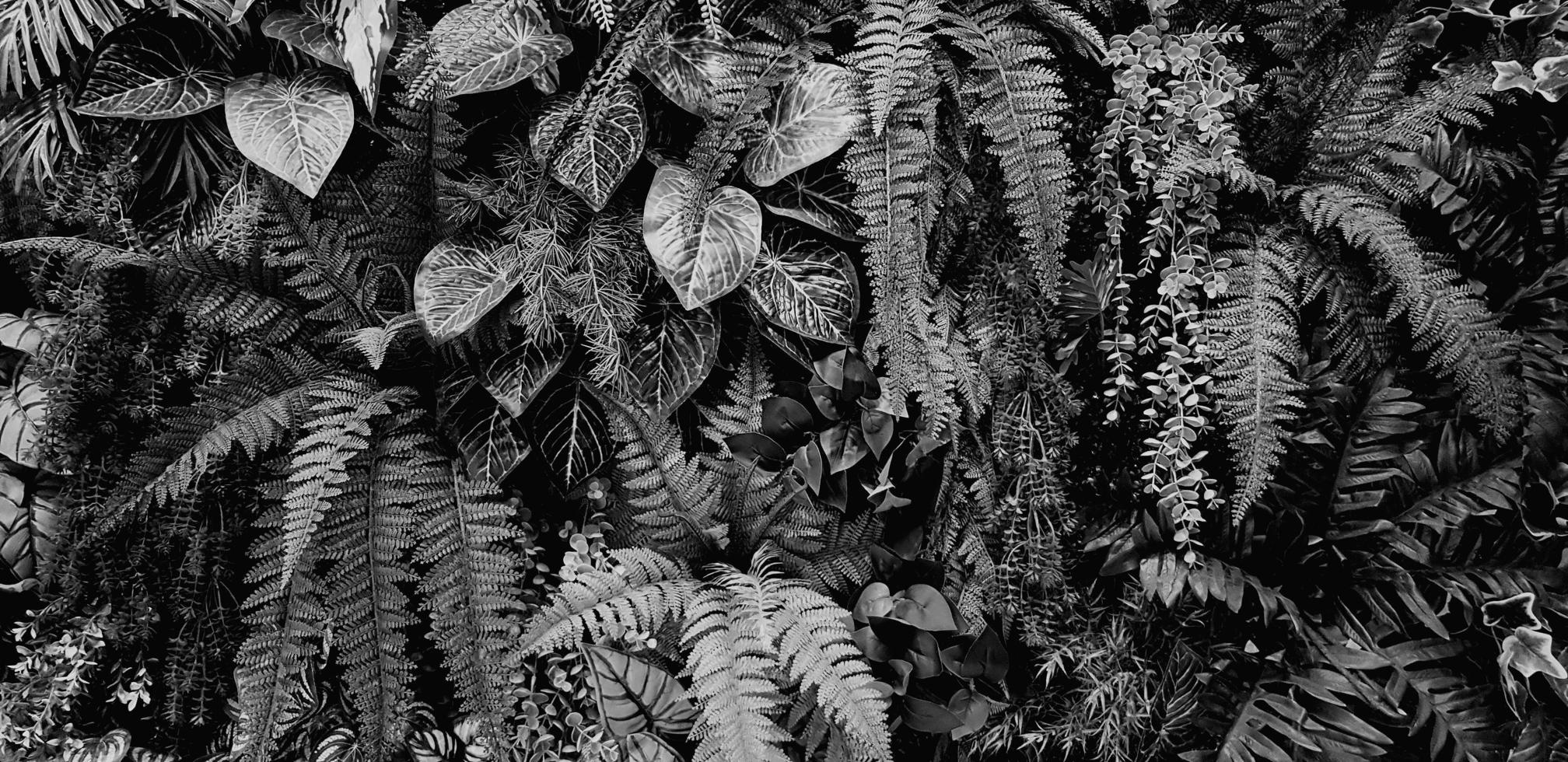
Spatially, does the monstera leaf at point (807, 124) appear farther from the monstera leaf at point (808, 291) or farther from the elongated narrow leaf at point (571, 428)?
the elongated narrow leaf at point (571, 428)

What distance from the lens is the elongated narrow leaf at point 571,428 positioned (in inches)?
66.5

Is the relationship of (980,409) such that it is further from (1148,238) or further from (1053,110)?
(1053,110)

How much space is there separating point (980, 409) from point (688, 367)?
59cm

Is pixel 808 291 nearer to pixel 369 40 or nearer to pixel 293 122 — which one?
pixel 369 40

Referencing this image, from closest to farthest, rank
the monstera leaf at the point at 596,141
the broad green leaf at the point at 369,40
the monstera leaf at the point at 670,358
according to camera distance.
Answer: the broad green leaf at the point at 369,40 → the monstera leaf at the point at 596,141 → the monstera leaf at the point at 670,358

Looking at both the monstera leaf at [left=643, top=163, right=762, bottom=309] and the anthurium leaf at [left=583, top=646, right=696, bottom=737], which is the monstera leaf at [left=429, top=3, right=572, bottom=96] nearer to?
the monstera leaf at [left=643, top=163, right=762, bottom=309]

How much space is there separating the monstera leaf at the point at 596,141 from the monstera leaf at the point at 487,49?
11 cm

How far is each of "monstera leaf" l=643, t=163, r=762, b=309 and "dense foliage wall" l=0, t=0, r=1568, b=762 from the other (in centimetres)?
1

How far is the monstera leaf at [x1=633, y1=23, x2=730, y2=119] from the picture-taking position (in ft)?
5.08

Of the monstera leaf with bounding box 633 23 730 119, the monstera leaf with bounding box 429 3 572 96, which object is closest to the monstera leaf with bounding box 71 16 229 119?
the monstera leaf with bounding box 429 3 572 96

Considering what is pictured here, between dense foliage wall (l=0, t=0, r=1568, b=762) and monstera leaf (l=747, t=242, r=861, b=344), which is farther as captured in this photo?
monstera leaf (l=747, t=242, r=861, b=344)

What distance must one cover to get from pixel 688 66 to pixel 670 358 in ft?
1.86

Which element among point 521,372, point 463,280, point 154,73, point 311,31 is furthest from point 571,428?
point 154,73

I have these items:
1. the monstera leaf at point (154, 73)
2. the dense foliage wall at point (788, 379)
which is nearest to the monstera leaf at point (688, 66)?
Result: the dense foliage wall at point (788, 379)
